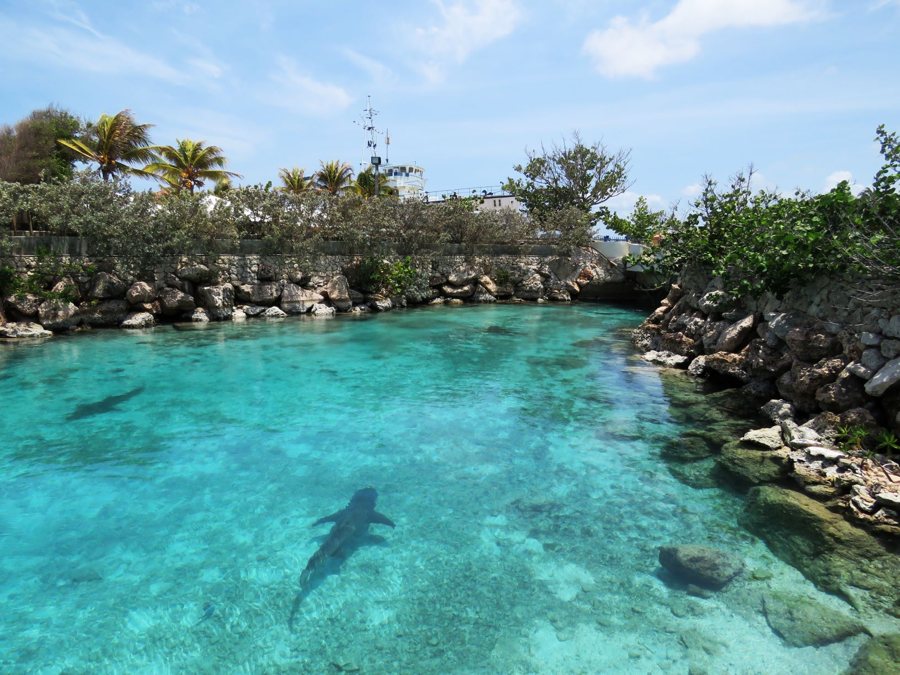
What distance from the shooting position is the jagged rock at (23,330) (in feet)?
54.7

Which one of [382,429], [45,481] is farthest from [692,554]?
[45,481]

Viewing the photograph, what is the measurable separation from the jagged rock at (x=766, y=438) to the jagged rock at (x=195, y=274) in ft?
66.5

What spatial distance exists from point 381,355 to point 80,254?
503 inches

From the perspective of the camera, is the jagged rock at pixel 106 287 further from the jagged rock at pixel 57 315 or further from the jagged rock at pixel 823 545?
the jagged rock at pixel 823 545

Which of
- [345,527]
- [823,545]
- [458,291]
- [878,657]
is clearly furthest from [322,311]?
[878,657]

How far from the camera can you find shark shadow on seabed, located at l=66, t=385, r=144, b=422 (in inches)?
388

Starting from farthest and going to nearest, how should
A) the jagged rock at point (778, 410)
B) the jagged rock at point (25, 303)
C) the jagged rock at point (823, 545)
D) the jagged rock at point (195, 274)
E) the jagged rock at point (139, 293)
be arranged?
the jagged rock at point (195, 274)
the jagged rock at point (139, 293)
the jagged rock at point (25, 303)
the jagged rock at point (778, 410)
the jagged rock at point (823, 545)

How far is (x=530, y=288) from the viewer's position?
3170cm

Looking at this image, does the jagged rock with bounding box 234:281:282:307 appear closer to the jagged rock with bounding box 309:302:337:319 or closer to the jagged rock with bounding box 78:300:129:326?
the jagged rock with bounding box 309:302:337:319

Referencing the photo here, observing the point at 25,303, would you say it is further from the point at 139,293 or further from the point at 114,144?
the point at 114,144

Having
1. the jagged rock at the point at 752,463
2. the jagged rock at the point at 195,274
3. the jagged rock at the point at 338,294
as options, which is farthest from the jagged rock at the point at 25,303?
the jagged rock at the point at 752,463

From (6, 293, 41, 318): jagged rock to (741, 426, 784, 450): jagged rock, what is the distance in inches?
844

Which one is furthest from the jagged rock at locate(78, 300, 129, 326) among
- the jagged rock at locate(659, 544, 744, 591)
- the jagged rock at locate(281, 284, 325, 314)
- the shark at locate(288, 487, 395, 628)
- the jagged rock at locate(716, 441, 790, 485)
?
the jagged rock at locate(659, 544, 744, 591)

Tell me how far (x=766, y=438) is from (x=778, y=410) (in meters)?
1.22
